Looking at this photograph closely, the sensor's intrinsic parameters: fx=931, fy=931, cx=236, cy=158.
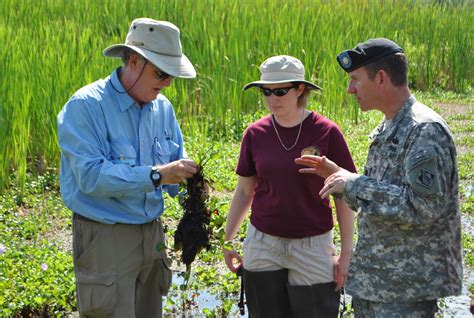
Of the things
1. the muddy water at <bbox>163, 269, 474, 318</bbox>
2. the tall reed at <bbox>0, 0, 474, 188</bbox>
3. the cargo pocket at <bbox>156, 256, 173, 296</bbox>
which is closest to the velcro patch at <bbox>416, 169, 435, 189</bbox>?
the cargo pocket at <bbox>156, 256, 173, 296</bbox>

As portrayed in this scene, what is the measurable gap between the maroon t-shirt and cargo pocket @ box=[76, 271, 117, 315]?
0.75 meters

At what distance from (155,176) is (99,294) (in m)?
0.56

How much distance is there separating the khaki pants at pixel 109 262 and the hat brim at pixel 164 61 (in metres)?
0.66

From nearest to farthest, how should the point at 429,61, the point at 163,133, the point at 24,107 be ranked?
the point at 163,133
the point at 24,107
the point at 429,61

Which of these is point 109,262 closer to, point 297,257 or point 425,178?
point 297,257

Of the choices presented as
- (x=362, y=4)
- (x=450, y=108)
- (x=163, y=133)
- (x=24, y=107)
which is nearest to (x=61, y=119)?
(x=163, y=133)

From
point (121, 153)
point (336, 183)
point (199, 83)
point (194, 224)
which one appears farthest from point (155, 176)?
point (199, 83)

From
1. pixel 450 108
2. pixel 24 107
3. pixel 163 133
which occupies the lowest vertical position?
pixel 450 108

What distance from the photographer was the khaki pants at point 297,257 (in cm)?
411

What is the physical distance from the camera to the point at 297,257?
4109 millimetres

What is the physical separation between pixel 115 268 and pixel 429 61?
11535 mm

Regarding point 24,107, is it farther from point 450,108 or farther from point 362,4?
point 362,4

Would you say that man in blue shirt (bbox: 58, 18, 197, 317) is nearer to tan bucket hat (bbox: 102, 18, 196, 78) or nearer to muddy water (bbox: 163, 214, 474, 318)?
tan bucket hat (bbox: 102, 18, 196, 78)

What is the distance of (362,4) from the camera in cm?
1614
